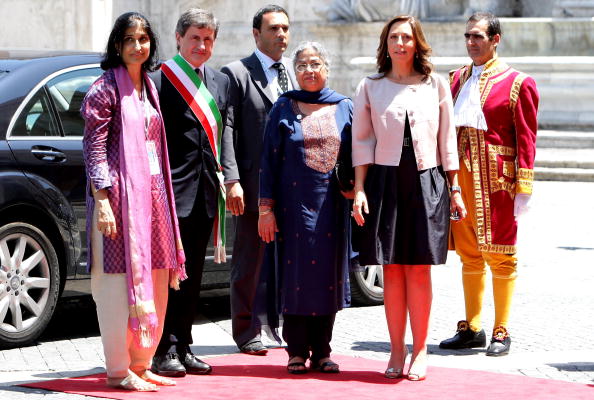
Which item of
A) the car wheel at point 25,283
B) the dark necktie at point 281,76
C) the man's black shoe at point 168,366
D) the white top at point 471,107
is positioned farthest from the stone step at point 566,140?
the man's black shoe at point 168,366

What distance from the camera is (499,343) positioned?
8.35 meters

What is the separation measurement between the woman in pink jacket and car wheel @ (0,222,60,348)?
2012 millimetres

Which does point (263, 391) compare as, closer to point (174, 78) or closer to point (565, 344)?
point (174, 78)

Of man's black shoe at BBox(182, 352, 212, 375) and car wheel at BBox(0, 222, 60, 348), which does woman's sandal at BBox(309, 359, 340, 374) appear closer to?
man's black shoe at BBox(182, 352, 212, 375)

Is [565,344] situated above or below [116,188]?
below

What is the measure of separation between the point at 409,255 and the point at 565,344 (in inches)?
63.1

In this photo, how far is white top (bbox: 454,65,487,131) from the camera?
8453 millimetres

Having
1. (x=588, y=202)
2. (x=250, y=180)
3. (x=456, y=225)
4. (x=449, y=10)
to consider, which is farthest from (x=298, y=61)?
(x=449, y=10)

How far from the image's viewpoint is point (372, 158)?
7.47 metres

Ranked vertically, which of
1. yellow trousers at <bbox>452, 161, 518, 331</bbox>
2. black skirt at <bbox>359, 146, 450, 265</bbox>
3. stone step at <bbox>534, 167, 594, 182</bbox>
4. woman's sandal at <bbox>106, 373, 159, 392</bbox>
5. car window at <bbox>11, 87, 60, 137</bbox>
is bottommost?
stone step at <bbox>534, 167, 594, 182</bbox>

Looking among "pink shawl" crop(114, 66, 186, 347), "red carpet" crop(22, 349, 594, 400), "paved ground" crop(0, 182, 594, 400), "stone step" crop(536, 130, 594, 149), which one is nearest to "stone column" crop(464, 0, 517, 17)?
"stone step" crop(536, 130, 594, 149)

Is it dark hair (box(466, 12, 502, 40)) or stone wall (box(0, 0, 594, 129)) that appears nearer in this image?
dark hair (box(466, 12, 502, 40))

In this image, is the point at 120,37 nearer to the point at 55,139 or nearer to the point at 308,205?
the point at 308,205

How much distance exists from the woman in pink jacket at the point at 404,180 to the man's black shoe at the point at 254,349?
1.02 m
